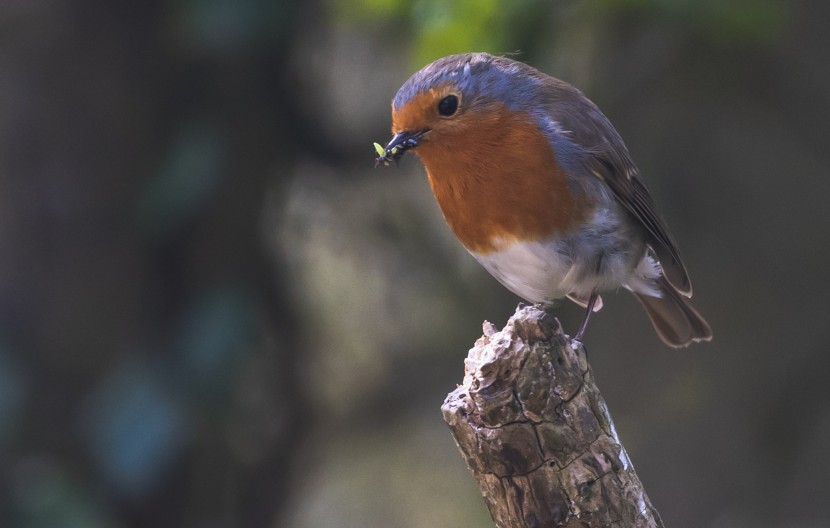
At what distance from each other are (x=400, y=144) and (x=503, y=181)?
1.08ft

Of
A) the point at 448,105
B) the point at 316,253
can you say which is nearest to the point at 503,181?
the point at 448,105

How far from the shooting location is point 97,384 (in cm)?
406

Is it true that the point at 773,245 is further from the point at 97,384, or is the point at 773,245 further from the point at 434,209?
the point at 97,384

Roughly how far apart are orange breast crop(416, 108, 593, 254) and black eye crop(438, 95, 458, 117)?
71 millimetres

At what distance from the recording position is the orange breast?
3111 mm

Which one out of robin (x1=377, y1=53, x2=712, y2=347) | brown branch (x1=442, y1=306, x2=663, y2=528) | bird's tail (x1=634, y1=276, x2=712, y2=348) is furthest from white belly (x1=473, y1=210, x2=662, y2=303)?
brown branch (x1=442, y1=306, x2=663, y2=528)

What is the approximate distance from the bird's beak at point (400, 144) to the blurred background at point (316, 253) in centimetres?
52

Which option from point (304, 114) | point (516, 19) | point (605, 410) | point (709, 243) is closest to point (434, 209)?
point (304, 114)

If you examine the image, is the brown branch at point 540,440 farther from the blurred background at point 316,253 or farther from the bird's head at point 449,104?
the blurred background at point 316,253

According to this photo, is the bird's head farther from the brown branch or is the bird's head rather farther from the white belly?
the brown branch

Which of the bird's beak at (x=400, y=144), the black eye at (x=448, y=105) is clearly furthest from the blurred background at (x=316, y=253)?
the bird's beak at (x=400, y=144)

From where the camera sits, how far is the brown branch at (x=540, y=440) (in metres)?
2.07

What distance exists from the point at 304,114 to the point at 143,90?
0.67m

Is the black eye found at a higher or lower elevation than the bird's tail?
higher
